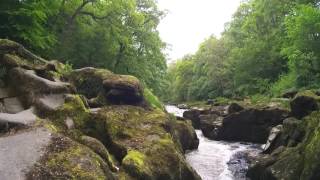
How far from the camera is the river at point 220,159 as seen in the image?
1800cm

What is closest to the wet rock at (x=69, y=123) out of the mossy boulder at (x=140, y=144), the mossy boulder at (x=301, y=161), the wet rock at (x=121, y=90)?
the mossy boulder at (x=140, y=144)

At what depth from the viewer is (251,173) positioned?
56.4ft

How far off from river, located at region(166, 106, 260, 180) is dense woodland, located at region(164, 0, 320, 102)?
12.5m

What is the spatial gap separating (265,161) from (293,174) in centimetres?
251

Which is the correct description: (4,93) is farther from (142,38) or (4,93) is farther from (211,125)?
(142,38)

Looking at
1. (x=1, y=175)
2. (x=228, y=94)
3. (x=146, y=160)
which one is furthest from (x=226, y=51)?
(x=1, y=175)

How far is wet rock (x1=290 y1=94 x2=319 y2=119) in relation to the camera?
2060 cm

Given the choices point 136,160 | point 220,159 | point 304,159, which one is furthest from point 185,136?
point 136,160

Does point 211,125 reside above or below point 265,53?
below

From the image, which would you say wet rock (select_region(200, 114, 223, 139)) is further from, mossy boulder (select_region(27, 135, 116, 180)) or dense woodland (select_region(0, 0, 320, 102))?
mossy boulder (select_region(27, 135, 116, 180))

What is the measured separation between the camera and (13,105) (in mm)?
13242

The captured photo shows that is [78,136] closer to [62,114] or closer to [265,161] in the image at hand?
[62,114]

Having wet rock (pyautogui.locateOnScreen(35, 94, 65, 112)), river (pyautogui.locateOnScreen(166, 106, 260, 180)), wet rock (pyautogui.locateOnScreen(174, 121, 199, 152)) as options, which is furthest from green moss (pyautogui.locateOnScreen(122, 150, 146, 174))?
wet rock (pyautogui.locateOnScreen(174, 121, 199, 152))

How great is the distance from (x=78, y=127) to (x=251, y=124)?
1798 cm
